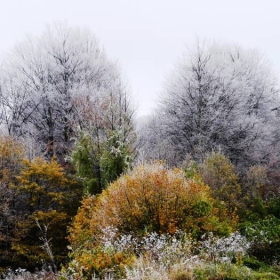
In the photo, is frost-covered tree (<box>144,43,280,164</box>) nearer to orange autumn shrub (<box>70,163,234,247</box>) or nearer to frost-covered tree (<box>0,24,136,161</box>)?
frost-covered tree (<box>0,24,136,161</box>)

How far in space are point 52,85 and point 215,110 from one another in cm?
1231

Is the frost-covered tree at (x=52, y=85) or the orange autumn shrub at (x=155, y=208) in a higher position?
the frost-covered tree at (x=52, y=85)

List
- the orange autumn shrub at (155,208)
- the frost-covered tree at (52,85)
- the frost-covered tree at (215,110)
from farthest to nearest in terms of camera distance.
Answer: the frost-covered tree at (215,110), the frost-covered tree at (52,85), the orange autumn shrub at (155,208)

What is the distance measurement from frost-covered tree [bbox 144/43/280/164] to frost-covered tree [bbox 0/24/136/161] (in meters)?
4.54

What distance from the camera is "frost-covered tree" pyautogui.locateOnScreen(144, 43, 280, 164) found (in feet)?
84.8

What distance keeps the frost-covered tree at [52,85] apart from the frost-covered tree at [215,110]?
454 centimetres

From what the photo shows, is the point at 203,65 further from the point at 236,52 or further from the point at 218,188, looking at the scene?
the point at 218,188

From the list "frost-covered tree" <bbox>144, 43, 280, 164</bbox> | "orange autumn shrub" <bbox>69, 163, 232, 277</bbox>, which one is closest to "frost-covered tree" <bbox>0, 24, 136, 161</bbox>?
"frost-covered tree" <bbox>144, 43, 280, 164</bbox>

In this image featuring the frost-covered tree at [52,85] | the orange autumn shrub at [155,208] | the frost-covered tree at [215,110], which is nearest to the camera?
the orange autumn shrub at [155,208]

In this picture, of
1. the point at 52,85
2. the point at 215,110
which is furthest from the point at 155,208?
the point at 52,85

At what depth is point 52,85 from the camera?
26.8 meters

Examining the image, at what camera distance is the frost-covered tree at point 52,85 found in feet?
83.4

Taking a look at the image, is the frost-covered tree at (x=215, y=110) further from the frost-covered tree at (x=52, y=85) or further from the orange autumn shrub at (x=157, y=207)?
the orange autumn shrub at (x=157, y=207)

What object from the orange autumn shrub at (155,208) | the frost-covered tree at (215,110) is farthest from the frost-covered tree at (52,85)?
the orange autumn shrub at (155,208)
